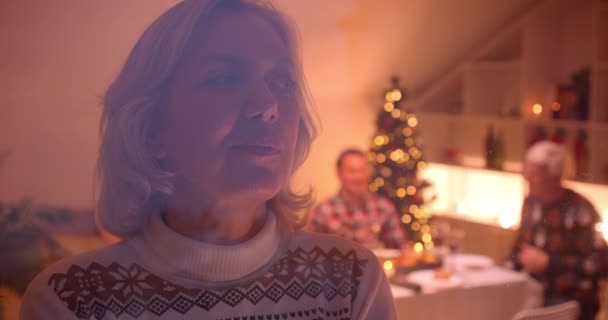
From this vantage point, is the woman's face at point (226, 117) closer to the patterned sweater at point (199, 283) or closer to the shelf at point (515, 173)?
the patterned sweater at point (199, 283)

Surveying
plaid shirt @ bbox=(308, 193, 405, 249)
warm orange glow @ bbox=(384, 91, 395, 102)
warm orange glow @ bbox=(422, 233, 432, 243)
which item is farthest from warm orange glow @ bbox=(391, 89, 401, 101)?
warm orange glow @ bbox=(422, 233, 432, 243)

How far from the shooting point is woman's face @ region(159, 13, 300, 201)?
417 millimetres

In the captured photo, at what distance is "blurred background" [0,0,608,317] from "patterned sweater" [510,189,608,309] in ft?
0.20

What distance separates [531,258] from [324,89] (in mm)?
542

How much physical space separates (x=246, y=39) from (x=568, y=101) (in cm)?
173

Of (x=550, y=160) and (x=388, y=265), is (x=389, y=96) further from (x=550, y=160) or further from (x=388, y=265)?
(x=388, y=265)

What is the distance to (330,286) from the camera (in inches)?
18.7

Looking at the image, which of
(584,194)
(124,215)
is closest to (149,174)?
(124,215)

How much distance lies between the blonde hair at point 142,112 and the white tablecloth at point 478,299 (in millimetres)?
354

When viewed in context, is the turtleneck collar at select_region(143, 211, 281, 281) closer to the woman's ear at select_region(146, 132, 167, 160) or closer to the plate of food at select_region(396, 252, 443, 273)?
the woman's ear at select_region(146, 132, 167, 160)

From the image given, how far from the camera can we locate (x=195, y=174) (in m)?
0.43

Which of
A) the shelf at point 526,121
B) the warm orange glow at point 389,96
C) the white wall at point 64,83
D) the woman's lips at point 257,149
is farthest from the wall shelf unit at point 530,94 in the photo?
the woman's lips at point 257,149

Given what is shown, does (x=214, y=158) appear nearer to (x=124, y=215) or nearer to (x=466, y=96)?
(x=124, y=215)

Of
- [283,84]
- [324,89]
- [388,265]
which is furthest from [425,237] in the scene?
[283,84]
